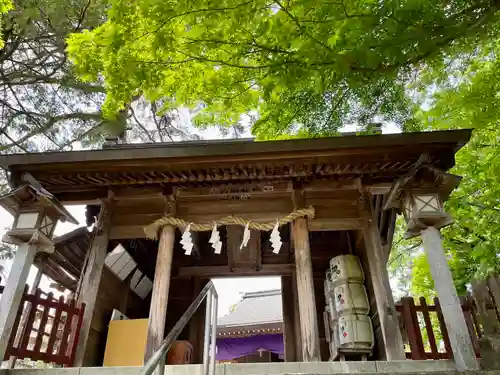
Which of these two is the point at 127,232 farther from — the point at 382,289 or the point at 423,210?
the point at 423,210

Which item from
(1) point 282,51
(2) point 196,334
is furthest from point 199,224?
(1) point 282,51

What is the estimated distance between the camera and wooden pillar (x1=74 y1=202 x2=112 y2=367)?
5.75m

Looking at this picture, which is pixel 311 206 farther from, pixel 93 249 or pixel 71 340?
pixel 71 340

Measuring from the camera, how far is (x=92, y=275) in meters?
6.23

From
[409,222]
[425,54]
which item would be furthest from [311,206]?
[425,54]

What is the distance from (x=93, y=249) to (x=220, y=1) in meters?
4.49

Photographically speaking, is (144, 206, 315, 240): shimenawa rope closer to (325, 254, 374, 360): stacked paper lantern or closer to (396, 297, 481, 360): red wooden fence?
(325, 254, 374, 360): stacked paper lantern

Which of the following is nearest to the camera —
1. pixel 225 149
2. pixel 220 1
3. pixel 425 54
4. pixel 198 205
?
pixel 425 54

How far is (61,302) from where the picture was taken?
18.5 feet

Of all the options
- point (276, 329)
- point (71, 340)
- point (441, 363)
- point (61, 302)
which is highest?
point (276, 329)

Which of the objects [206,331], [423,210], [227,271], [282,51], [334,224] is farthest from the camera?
[227,271]

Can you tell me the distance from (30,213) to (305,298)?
4.42 metres

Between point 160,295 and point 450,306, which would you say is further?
point 160,295

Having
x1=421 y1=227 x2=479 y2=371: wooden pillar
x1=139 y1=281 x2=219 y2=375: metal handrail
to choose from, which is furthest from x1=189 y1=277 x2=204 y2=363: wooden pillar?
x1=421 y1=227 x2=479 y2=371: wooden pillar
